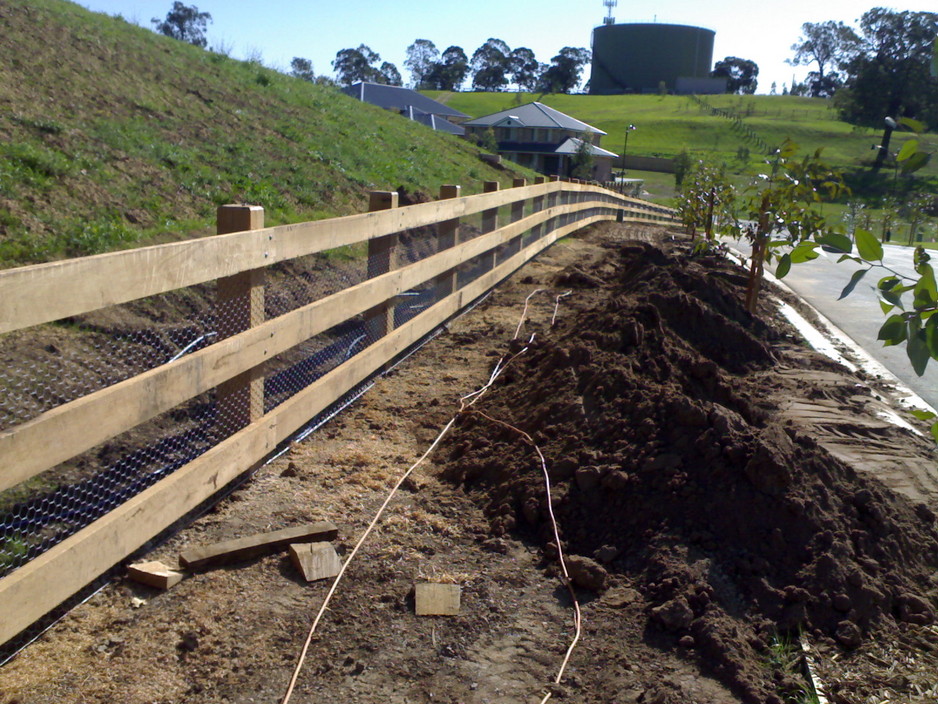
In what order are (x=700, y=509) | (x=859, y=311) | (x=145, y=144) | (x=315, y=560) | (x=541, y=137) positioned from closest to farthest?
(x=315, y=560) → (x=700, y=509) → (x=145, y=144) → (x=859, y=311) → (x=541, y=137)

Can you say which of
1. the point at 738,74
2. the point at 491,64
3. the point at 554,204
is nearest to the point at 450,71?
Answer: the point at 491,64

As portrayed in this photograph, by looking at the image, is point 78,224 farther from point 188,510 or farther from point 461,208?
point 188,510

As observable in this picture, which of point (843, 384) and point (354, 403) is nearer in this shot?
point (354, 403)

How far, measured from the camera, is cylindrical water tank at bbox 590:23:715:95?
505 ft

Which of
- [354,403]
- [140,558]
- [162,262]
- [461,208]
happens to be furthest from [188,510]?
[461,208]

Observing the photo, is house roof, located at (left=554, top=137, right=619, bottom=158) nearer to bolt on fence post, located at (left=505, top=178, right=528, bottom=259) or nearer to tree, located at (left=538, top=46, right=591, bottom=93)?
bolt on fence post, located at (left=505, top=178, right=528, bottom=259)

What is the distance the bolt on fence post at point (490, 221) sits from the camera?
9758mm

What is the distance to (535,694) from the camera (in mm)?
2959

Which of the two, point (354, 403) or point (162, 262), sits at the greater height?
point (162, 262)

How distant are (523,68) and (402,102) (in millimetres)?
104624

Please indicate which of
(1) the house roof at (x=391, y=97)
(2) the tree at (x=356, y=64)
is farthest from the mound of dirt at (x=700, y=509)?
(2) the tree at (x=356, y=64)

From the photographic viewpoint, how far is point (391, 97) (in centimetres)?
5878

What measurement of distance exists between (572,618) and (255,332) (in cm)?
202

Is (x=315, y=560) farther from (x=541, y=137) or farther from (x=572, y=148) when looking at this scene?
(x=541, y=137)
